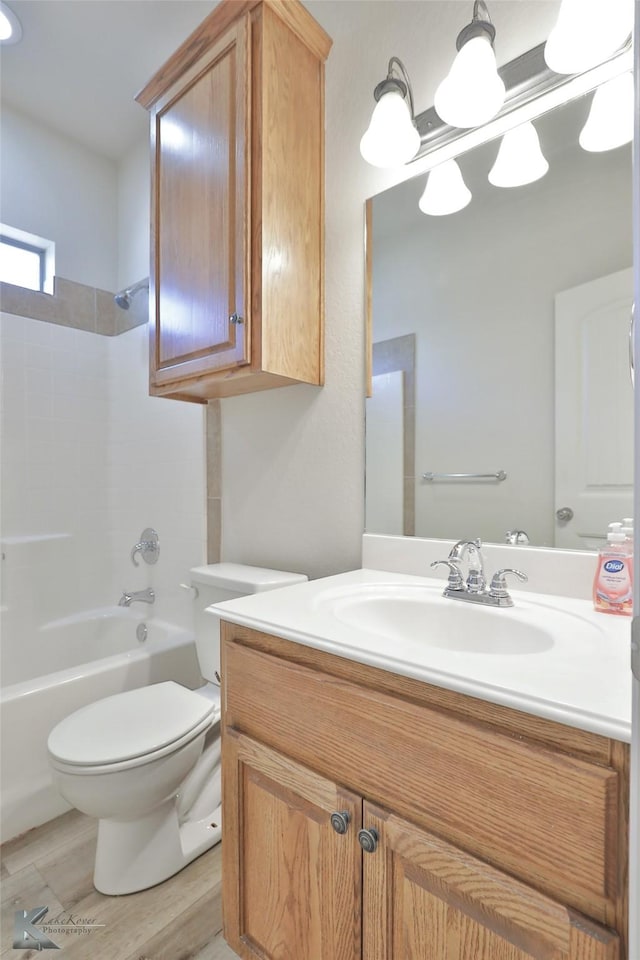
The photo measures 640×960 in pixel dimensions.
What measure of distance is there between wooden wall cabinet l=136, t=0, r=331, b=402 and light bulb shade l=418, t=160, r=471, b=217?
0.35m

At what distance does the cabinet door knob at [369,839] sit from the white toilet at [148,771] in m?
0.69

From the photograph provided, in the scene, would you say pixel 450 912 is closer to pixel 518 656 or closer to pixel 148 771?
pixel 518 656

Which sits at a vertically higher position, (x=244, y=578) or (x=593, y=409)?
(x=593, y=409)

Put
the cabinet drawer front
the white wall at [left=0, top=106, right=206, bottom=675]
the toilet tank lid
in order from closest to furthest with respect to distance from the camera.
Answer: the cabinet drawer front
the toilet tank lid
the white wall at [left=0, top=106, right=206, bottom=675]

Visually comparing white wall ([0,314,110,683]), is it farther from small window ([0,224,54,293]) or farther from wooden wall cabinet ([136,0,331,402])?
wooden wall cabinet ([136,0,331,402])

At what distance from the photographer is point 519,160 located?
43.3 inches

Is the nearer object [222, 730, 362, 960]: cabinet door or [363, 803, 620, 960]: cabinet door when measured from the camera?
[363, 803, 620, 960]: cabinet door

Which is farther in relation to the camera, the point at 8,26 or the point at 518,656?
the point at 8,26

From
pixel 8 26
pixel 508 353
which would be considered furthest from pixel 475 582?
pixel 8 26

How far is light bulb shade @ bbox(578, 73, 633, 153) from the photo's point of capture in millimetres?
950

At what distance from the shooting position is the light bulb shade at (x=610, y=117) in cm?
95

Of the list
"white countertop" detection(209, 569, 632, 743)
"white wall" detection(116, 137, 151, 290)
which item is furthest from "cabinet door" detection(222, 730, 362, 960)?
"white wall" detection(116, 137, 151, 290)

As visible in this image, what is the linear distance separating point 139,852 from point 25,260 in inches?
97.8

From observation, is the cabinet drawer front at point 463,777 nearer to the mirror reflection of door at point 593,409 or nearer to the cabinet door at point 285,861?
the cabinet door at point 285,861
